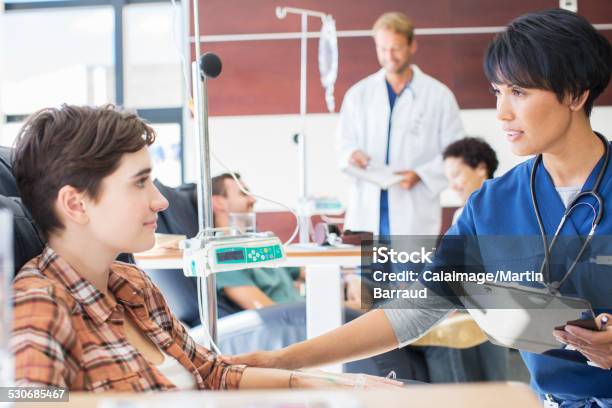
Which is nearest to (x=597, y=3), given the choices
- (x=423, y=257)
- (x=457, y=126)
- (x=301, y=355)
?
(x=457, y=126)

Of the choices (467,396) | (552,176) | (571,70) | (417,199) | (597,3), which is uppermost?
(597,3)

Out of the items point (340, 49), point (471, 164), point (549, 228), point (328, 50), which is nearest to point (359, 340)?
point (549, 228)

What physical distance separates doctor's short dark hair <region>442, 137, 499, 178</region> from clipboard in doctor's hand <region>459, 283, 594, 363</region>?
1.66 m

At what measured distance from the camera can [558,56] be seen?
1.37 m

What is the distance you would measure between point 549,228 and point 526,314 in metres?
0.20

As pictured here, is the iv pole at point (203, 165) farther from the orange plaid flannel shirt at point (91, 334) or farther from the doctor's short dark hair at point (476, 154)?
the doctor's short dark hair at point (476, 154)

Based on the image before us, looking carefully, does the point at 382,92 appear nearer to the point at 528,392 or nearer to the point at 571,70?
the point at 571,70

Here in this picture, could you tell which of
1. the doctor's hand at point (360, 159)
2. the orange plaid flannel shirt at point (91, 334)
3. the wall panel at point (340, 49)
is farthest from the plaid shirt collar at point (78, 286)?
the wall panel at point (340, 49)

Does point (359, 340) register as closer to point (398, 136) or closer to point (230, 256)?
point (230, 256)

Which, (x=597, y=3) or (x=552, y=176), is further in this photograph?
(x=597, y=3)

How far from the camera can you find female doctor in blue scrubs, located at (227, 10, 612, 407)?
1.35 meters

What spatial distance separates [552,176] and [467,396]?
2.86 feet

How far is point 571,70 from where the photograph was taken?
1381 millimetres

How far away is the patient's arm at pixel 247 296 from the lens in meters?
2.87
